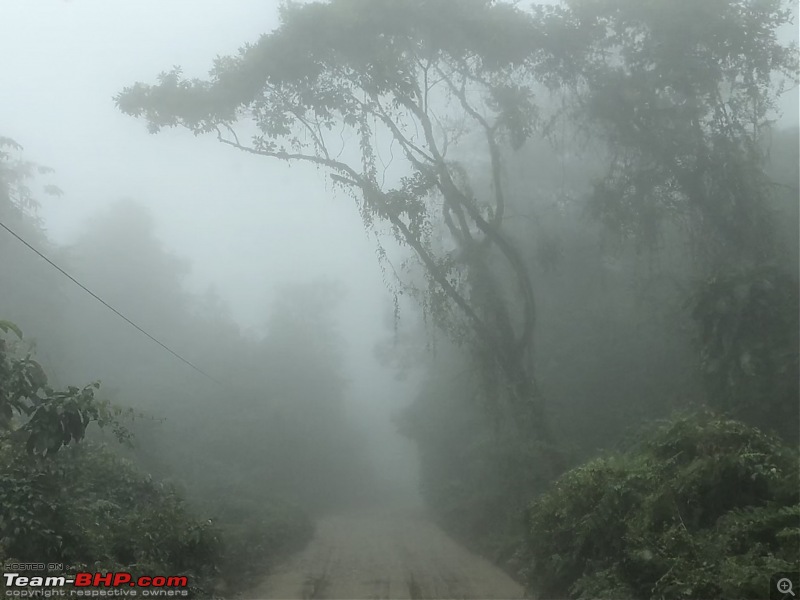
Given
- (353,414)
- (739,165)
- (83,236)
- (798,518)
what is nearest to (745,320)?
(739,165)

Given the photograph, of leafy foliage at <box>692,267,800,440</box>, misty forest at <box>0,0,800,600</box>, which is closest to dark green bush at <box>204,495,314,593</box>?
misty forest at <box>0,0,800,600</box>

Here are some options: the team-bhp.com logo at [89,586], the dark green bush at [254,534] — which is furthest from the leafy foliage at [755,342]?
the team-bhp.com logo at [89,586]

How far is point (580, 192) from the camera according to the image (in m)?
22.2

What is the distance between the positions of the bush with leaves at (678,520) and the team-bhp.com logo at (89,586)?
4.89 m

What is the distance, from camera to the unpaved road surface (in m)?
11.1

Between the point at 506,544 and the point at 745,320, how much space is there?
639 centimetres

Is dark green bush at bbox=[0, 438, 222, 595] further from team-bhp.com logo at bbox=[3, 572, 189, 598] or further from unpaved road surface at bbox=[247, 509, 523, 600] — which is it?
unpaved road surface at bbox=[247, 509, 523, 600]

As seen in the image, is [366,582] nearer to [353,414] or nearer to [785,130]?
[785,130]

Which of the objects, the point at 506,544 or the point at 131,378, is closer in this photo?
the point at 506,544

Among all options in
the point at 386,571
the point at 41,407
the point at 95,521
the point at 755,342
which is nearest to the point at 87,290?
the point at 95,521

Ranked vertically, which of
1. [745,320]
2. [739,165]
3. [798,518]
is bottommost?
[798,518]

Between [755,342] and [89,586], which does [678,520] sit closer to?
[755,342]

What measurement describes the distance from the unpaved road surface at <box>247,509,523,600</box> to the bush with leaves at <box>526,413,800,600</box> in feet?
6.71

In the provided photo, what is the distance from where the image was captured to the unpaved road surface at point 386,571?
11062 millimetres
